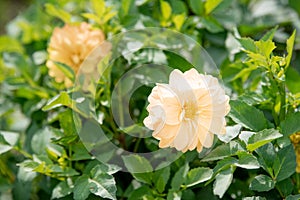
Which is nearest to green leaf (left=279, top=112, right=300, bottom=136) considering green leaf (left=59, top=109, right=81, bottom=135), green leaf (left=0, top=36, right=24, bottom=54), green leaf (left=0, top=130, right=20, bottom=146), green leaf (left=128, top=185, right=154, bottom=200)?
green leaf (left=128, top=185, right=154, bottom=200)

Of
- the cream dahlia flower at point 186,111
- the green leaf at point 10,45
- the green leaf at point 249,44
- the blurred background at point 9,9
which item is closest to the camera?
the cream dahlia flower at point 186,111

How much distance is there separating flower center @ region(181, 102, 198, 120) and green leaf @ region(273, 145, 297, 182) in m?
0.15

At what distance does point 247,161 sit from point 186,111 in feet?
0.37

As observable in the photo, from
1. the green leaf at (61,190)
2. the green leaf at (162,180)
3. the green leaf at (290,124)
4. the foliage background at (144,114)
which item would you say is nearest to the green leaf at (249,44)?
the foliage background at (144,114)

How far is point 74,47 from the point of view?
1010mm

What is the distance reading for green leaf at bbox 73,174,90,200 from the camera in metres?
0.81

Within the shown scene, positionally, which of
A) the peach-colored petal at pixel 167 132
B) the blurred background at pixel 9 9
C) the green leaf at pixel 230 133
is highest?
the peach-colored petal at pixel 167 132

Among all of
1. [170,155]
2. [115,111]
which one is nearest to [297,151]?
[170,155]

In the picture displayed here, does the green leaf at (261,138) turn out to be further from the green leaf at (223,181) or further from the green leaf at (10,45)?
the green leaf at (10,45)

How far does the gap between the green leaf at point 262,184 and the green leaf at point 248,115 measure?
0.25 feet

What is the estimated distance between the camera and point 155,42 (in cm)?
101

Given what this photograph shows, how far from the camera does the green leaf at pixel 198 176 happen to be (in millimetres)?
813

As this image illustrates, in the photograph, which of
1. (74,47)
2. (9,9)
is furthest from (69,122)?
(9,9)

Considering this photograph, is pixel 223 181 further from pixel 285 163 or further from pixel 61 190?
pixel 61 190
